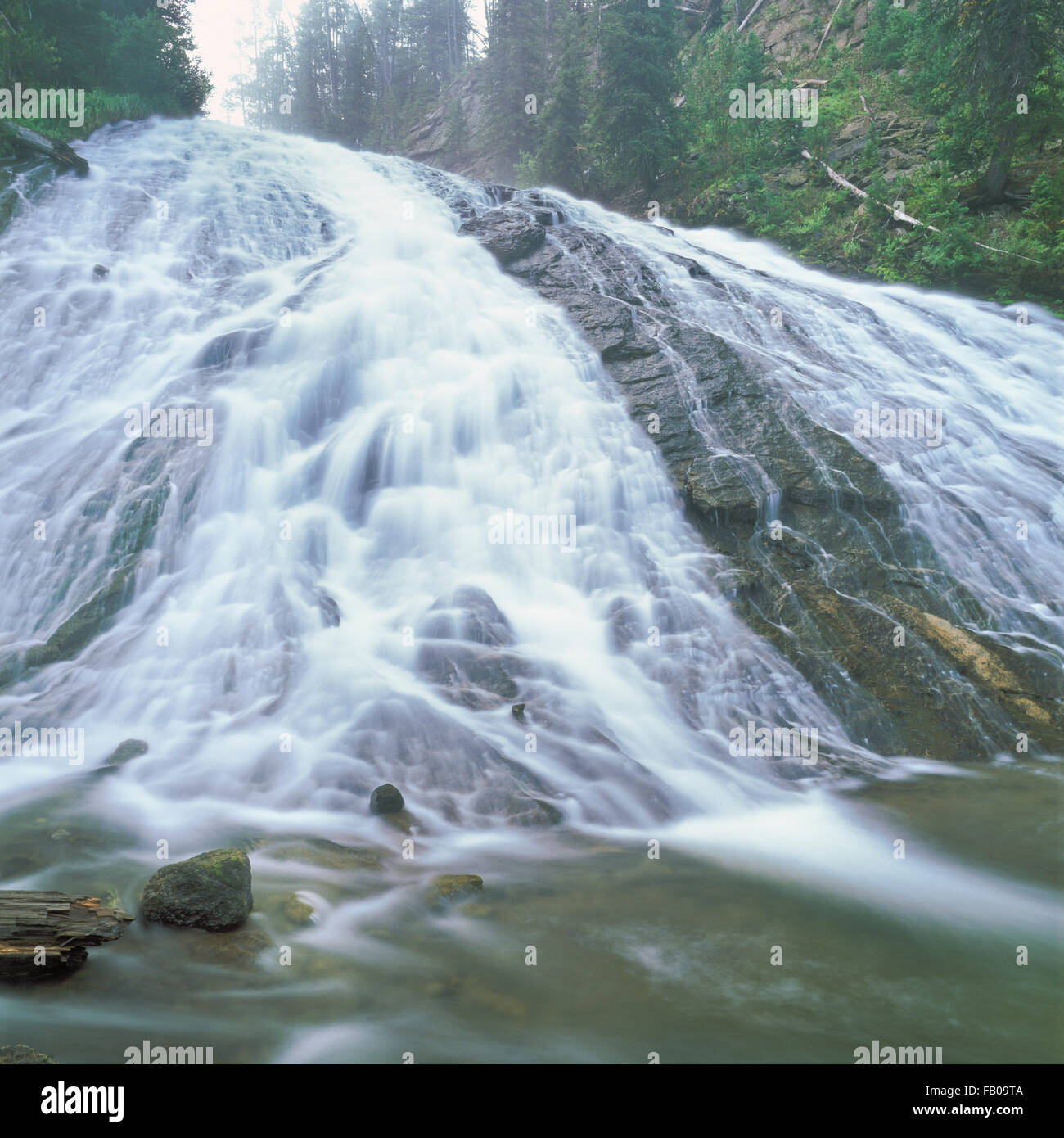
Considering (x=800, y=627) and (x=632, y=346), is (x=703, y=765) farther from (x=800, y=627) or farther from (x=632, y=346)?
(x=632, y=346)

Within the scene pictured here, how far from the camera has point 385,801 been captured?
18.7 feet

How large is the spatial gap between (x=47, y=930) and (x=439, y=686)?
395 cm

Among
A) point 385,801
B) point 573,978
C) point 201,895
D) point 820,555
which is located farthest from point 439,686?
point 820,555

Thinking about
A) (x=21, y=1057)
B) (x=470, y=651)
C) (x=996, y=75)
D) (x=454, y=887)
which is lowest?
(x=454, y=887)

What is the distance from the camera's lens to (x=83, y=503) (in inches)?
346

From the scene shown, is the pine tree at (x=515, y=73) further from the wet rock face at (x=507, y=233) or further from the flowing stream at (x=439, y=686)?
the flowing stream at (x=439, y=686)

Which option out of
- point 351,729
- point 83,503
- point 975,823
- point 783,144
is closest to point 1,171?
point 83,503

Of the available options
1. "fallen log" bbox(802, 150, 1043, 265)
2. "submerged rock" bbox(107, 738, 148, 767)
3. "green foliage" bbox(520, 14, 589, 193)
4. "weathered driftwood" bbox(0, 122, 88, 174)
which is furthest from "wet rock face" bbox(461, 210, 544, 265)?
"submerged rock" bbox(107, 738, 148, 767)

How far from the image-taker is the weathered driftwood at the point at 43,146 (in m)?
14.8

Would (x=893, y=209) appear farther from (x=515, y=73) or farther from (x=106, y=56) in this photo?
(x=106, y=56)

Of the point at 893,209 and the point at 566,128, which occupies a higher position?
the point at 566,128

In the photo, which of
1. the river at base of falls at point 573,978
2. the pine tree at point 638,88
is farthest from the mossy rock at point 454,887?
the pine tree at point 638,88

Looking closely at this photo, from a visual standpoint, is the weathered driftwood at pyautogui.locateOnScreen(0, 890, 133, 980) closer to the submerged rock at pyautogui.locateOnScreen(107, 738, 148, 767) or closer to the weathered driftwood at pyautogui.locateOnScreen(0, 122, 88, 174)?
the submerged rock at pyautogui.locateOnScreen(107, 738, 148, 767)
